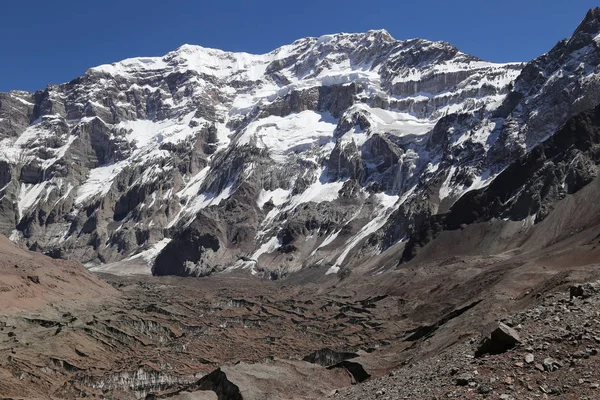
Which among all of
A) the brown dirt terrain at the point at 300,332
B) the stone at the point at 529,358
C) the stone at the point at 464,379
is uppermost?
the stone at the point at 529,358

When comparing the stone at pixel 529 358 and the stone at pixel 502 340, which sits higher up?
the stone at pixel 502 340

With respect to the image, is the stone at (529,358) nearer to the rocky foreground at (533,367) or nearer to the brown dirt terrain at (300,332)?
the rocky foreground at (533,367)

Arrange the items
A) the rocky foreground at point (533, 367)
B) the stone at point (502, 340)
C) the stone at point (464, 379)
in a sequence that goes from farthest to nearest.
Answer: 1. the stone at point (502, 340)
2. the stone at point (464, 379)
3. the rocky foreground at point (533, 367)

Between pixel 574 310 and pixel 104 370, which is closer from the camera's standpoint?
pixel 574 310

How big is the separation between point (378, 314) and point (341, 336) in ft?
108

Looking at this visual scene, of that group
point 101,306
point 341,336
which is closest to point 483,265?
point 341,336

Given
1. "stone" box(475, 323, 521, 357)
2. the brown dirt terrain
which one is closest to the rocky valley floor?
the brown dirt terrain

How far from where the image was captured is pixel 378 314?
156 meters

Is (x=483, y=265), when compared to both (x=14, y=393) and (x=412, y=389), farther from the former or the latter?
(x=412, y=389)

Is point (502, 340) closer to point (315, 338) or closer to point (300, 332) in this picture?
point (315, 338)

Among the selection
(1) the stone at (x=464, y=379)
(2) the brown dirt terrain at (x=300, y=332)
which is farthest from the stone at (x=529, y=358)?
(1) the stone at (x=464, y=379)

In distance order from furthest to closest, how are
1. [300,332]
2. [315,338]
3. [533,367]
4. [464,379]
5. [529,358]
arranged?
[300,332] → [315,338] → [464,379] → [529,358] → [533,367]

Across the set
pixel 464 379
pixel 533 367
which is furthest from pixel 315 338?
pixel 533 367

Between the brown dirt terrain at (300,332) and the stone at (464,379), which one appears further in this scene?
the brown dirt terrain at (300,332)
